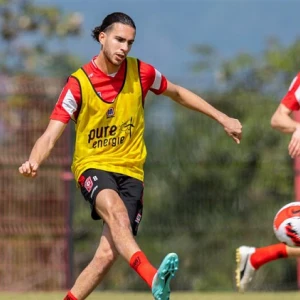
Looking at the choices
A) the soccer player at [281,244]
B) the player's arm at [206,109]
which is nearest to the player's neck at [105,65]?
the player's arm at [206,109]

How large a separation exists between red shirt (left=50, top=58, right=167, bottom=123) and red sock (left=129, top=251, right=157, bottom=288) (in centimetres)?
121

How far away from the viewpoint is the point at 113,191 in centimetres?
859

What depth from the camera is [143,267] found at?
319 inches

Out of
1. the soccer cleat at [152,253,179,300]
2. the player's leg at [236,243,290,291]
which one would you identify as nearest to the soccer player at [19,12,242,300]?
the soccer cleat at [152,253,179,300]

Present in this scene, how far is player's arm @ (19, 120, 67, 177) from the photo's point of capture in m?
8.20

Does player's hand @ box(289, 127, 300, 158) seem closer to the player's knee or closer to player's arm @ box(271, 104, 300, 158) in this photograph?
player's arm @ box(271, 104, 300, 158)

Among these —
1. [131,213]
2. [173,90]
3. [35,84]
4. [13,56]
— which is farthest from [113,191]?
[13,56]

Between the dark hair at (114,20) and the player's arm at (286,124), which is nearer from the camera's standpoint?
the player's arm at (286,124)

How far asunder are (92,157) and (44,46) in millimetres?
16394

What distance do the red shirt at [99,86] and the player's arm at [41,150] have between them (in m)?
0.07

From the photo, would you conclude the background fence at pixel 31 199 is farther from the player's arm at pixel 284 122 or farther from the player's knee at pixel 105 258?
the player's knee at pixel 105 258

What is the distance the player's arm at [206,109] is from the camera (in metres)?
9.06

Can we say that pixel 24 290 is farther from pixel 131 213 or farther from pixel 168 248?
pixel 131 213

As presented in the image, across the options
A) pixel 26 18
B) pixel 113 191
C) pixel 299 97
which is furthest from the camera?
pixel 26 18
